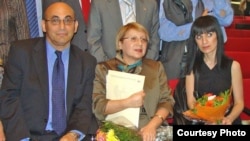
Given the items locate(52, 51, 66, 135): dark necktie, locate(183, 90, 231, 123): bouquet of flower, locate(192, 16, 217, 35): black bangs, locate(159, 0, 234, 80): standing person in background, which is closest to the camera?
locate(183, 90, 231, 123): bouquet of flower

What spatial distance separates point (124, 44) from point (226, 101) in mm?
933

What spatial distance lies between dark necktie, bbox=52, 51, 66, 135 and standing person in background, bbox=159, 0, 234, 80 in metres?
1.31

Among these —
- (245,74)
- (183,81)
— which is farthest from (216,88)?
(245,74)

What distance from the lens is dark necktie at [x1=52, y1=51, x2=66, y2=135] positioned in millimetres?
3275

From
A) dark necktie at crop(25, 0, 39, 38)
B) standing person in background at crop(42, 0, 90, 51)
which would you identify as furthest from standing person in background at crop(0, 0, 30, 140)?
standing person in background at crop(42, 0, 90, 51)

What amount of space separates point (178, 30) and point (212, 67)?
0.60 metres

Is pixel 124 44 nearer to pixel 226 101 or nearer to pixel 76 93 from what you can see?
pixel 76 93

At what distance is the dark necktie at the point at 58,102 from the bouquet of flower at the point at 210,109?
947 millimetres

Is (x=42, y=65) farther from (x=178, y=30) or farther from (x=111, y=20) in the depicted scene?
(x=178, y=30)

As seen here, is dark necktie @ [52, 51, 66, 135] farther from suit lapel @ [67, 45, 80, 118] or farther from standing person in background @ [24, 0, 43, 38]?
standing person in background @ [24, 0, 43, 38]

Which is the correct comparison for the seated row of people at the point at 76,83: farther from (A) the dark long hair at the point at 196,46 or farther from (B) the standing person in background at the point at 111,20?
(B) the standing person in background at the point at 111,20

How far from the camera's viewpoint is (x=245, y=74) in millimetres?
4875

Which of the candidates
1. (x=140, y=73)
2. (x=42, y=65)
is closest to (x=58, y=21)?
(x=42, y=65)

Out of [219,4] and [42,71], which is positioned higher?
[219,4]
